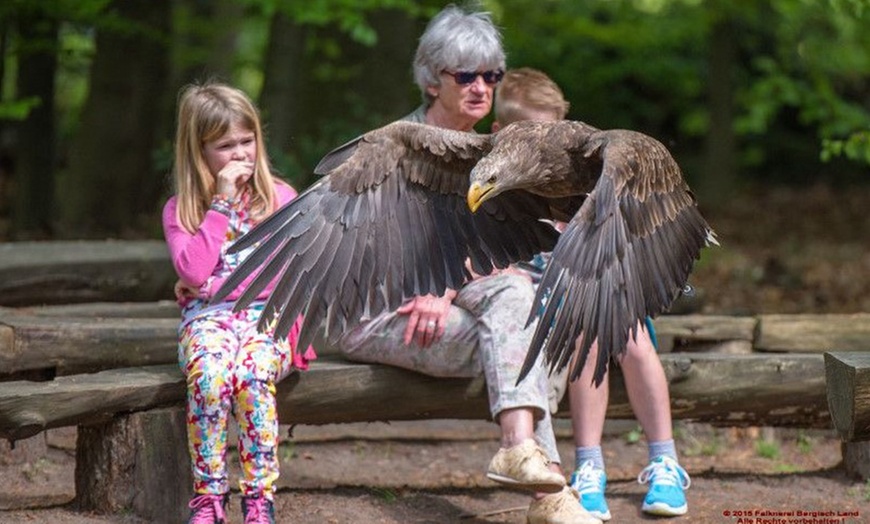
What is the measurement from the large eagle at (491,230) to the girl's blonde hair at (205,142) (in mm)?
331

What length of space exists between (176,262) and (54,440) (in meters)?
1.47

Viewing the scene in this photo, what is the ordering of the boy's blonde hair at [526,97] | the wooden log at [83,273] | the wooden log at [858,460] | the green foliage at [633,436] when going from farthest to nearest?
→ the wooden log at [83,273], the green foliage at [633,436], the wooden log at [858,460], the boy's blonde hair at [526,97]

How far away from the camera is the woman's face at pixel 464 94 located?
5.08 meters

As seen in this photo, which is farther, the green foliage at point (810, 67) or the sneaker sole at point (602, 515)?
the green foliage at point (810, 67)

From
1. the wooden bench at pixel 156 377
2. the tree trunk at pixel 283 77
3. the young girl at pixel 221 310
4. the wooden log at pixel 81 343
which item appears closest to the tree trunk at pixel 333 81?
the tree trunk at pixel 283 77

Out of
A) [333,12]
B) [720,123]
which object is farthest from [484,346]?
[720,123]

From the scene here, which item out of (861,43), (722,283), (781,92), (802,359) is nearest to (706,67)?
(861,43)

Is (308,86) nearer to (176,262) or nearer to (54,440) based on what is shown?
(54,440)

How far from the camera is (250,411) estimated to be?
4332 mm

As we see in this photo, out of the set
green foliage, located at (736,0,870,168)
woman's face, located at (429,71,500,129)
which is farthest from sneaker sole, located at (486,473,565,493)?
green foliage, located at (736,0,870,168)

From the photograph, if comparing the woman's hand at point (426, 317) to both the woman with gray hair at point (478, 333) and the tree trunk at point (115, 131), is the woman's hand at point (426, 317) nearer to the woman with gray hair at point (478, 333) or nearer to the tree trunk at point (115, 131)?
the woman with gray hair at point (478, 333)

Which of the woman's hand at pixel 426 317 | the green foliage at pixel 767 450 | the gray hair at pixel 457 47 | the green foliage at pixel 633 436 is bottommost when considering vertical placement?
the green foliage at pixel 767 450

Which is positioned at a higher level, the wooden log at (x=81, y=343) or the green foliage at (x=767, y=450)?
the wooden log at (x=81, y=343)

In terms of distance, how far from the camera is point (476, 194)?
4.31 m
